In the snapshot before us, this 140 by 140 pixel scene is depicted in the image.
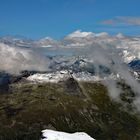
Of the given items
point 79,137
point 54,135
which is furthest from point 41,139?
point 79,137

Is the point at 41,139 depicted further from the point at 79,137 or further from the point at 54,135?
the point at 79,137
